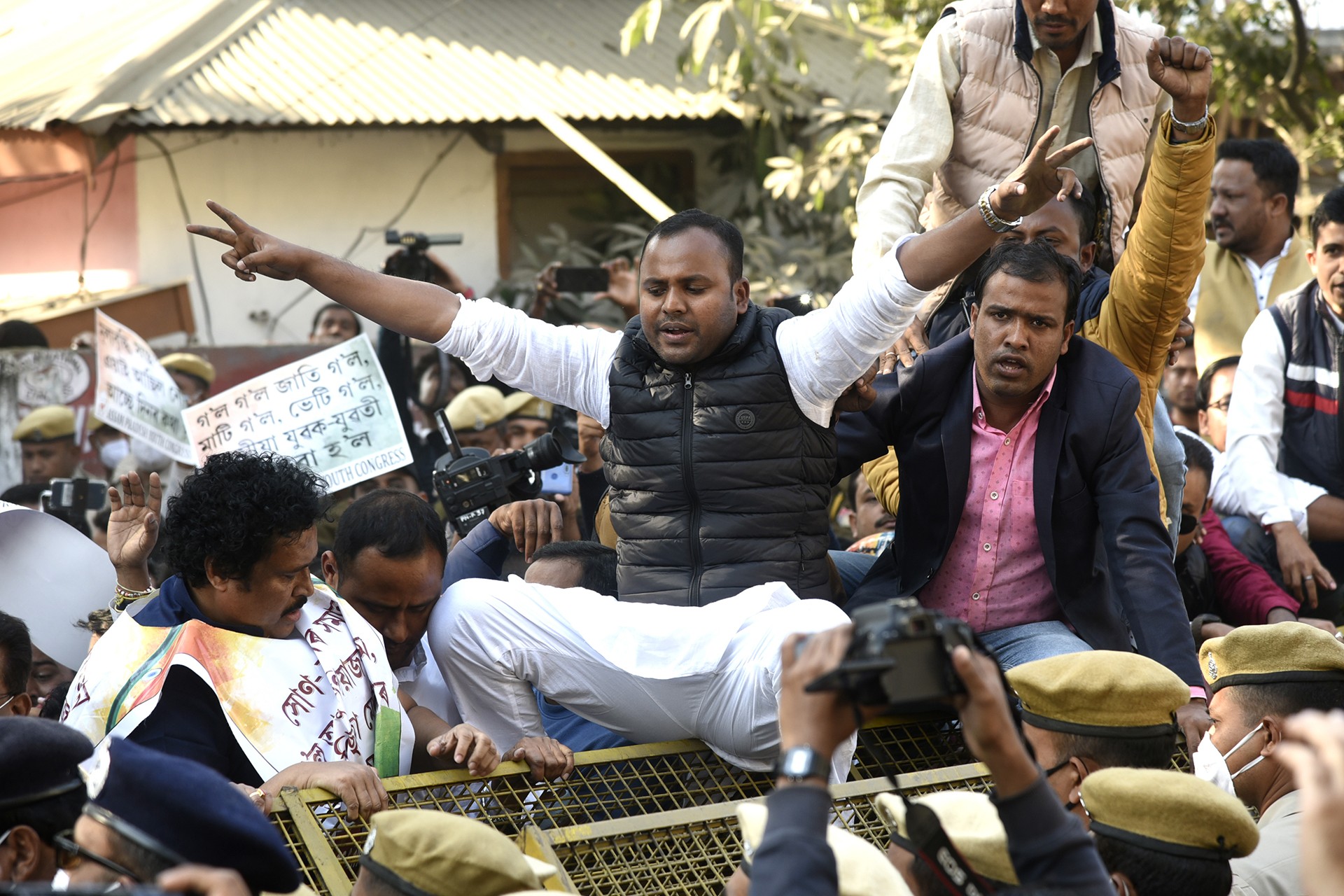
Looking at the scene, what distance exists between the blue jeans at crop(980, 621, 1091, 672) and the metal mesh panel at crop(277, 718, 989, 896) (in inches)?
10.6

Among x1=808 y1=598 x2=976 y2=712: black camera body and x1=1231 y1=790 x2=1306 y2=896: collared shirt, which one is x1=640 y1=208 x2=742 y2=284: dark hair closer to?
x1=1231 y1=790 x2=1306 y2=896: collared shirt

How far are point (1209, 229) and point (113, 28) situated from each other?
27.8 ft

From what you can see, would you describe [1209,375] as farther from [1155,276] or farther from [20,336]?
[20,336]

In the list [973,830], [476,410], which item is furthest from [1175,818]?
[476,410]

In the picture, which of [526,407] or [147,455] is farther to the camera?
[147,455]

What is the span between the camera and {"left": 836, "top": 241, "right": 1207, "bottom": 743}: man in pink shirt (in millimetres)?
4004

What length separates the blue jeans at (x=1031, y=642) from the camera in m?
3.94

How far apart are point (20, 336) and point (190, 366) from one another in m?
1.10

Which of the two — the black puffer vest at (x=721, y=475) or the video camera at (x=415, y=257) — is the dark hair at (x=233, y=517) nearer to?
the black puffer vest at (x=721, y=475)

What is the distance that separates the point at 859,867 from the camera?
7.52 ft

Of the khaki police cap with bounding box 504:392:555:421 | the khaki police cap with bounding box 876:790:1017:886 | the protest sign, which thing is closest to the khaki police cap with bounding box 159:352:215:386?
the khaki police cap with bounding box 504:392:555:421

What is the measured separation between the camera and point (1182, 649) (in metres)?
3.83

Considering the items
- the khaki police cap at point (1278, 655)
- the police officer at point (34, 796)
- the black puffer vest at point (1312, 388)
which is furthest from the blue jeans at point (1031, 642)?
the police officer at point (34, 796)

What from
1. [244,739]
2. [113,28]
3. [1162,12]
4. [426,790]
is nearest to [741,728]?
[426,790]
